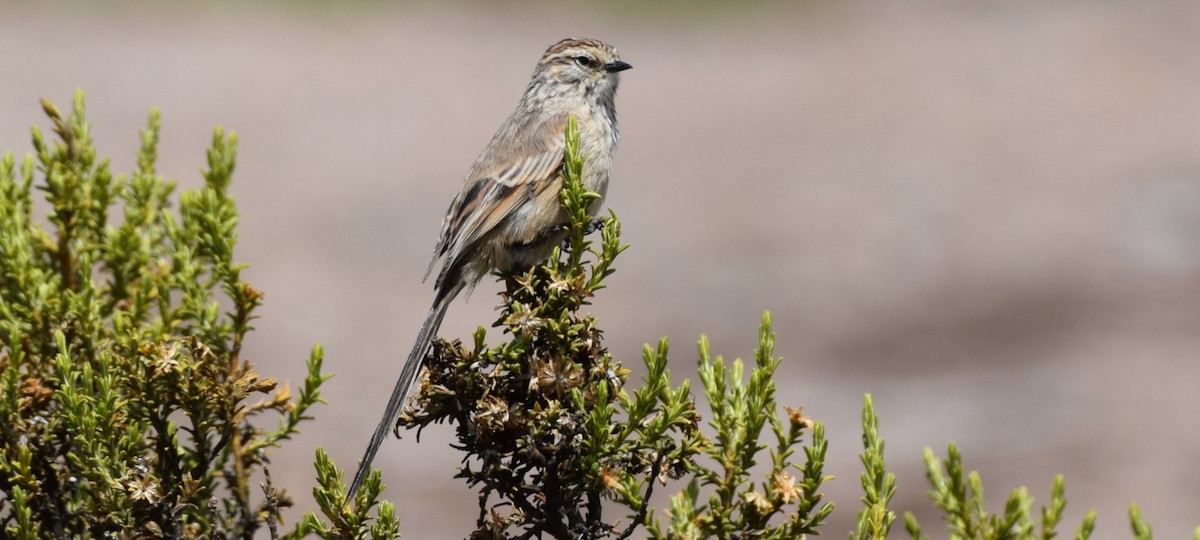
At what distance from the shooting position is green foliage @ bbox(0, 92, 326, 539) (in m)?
4.64

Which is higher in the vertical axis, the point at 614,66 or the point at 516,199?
the point at 614,66

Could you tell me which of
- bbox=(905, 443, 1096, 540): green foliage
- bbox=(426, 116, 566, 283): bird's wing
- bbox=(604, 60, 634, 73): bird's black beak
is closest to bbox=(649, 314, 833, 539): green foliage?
bbox=(905, 443, 1096, 540): green foliage

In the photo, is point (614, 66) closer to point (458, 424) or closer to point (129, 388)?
point (458, 424)

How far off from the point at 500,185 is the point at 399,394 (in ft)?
5.45

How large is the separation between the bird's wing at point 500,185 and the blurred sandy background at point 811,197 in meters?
4.82

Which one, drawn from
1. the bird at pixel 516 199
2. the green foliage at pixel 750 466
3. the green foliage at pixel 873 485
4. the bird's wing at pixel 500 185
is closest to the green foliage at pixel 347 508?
the green foliage at pixel 750 466

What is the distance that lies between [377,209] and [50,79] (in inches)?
315

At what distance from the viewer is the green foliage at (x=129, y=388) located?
4.64m

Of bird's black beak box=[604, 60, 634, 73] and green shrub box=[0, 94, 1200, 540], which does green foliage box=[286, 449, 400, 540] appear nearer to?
green shrub box=[0, 94, 1200, 540]

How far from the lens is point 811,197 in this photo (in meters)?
17.1

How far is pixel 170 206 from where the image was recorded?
6.14 meters

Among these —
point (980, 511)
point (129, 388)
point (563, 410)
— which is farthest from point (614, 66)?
point (980, 511)

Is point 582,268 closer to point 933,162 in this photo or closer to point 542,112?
point 542,112

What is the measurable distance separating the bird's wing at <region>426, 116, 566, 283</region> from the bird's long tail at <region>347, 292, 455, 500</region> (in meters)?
0.72
